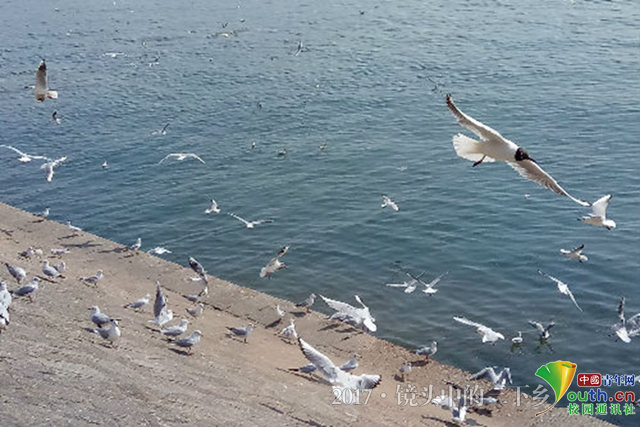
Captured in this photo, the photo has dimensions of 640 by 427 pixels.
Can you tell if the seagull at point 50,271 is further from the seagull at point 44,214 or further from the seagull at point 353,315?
the seagull at point 353,315

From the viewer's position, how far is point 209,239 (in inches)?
1085

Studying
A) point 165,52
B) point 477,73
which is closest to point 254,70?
point 165,52

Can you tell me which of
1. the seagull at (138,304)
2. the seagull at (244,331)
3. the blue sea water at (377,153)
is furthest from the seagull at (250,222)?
the seagull at (244,331)

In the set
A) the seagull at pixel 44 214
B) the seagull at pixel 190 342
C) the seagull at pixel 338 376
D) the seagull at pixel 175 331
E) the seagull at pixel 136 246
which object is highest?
the seagull at pixel 338 376

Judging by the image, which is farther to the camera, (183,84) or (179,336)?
(183,84)

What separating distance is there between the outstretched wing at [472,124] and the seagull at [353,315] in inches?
327

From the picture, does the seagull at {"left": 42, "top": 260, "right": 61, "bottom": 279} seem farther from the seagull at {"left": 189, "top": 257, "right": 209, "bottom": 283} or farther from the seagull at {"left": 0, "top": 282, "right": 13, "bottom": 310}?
the seagull at {"left": 189, "top": 257, "right": 209, "bottom": 283}

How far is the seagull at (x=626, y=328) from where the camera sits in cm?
1972

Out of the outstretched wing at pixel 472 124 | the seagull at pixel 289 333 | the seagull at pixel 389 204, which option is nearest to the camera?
the outstretched wing at pixel 472 124

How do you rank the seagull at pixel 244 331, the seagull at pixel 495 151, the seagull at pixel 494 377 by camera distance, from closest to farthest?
the seagull at pixel 495 151 < the seagull at pixel 494 377 < the seagull at pixel 244 331

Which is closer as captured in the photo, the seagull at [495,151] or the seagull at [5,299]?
the seagull at [495,151]

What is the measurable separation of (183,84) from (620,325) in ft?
105

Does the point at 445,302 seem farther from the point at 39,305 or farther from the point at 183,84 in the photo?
the point at 183,84

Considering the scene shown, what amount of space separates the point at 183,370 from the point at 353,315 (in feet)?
17.2
